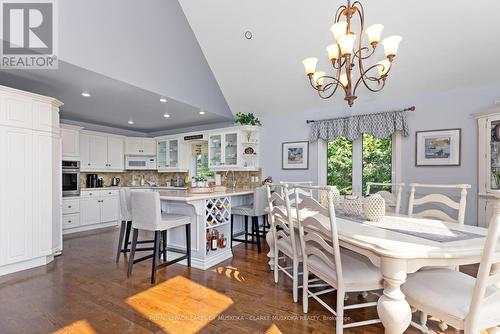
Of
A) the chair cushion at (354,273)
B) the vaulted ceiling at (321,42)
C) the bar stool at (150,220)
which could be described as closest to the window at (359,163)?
the vaulted ceiling at (321,42)

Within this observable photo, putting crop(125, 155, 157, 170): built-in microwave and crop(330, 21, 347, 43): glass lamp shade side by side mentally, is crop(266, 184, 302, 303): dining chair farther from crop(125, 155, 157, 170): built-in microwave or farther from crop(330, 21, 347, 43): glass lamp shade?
crop(125, 155, 157, 170): built-in microwave

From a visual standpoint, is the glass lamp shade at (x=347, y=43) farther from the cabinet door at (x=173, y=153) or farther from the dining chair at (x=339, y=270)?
the cabinet door at (x=173, y=153)

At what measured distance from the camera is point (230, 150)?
4.96 metres

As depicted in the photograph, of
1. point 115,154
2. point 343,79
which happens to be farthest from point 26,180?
point 343,79

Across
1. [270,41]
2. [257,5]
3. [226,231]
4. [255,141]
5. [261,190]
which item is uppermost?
[257,5]

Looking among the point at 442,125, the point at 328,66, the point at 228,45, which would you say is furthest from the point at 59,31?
the point at 442,125

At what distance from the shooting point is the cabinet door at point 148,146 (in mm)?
6043

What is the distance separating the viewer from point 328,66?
11.8 ft

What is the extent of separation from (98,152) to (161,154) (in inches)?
53.6

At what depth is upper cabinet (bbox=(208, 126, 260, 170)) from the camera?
4777 mm

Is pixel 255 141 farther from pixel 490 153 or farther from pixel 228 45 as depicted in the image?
pixel 490 153

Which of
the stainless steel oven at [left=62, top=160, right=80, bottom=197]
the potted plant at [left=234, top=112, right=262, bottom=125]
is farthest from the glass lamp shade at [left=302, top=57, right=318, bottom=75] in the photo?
the stainless steel oven at [left=62, top=160, right=80, bottom=197]

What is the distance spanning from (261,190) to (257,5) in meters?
2.47

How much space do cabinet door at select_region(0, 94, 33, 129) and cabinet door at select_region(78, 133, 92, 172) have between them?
2287 mm
